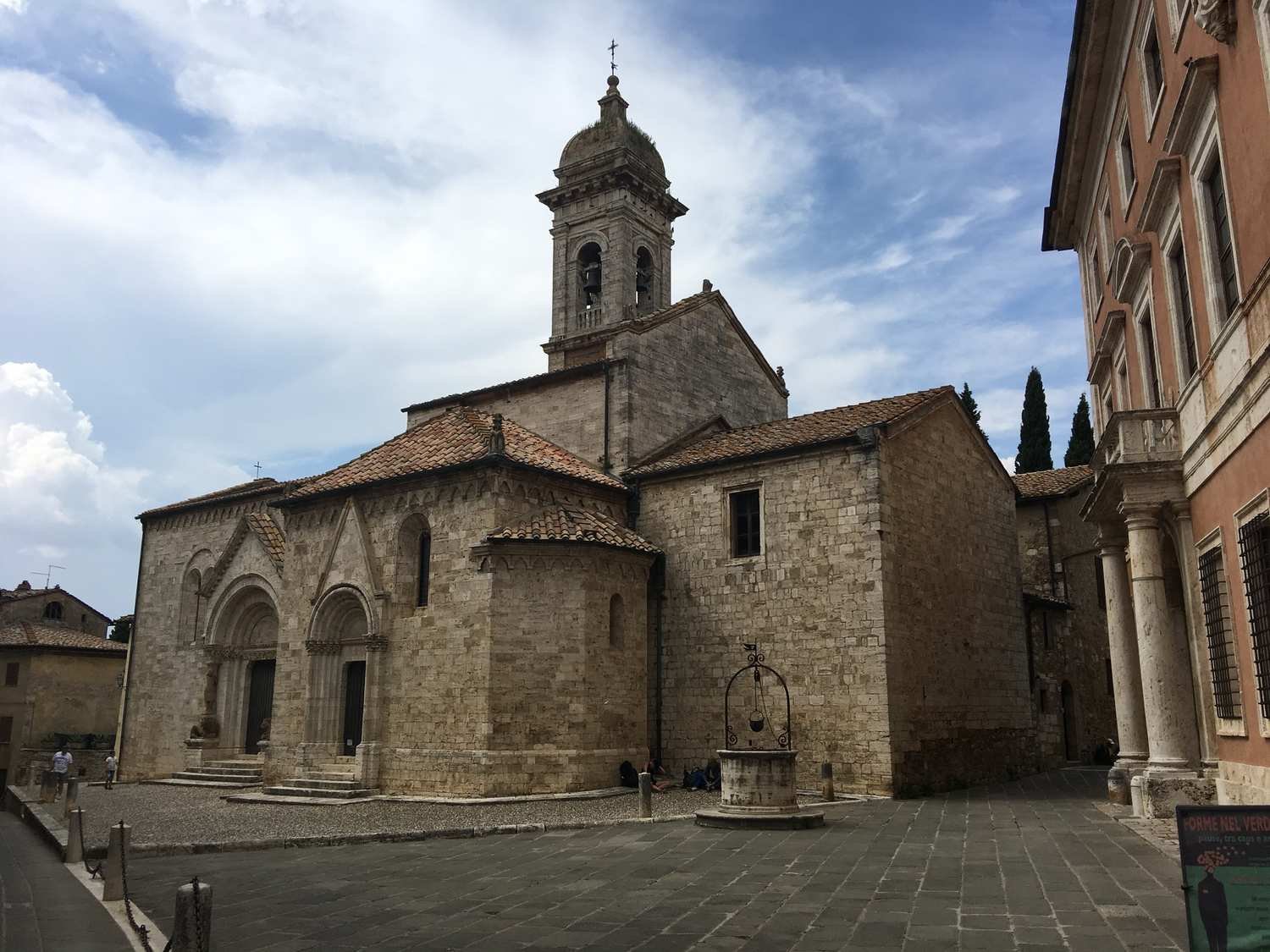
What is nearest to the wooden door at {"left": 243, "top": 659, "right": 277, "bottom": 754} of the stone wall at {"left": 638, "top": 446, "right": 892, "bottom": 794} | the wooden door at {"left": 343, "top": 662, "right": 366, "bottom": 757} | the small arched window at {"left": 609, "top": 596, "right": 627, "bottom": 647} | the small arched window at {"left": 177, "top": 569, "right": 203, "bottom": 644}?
the small arched window at {"left": 177, "top": 569, "right": 203, "bottom": 644}

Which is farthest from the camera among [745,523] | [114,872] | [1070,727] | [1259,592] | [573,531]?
[1070,727]

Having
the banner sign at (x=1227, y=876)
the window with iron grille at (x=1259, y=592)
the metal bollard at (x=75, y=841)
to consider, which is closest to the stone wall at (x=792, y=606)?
the window with iron grille at (x=1259, y=592)

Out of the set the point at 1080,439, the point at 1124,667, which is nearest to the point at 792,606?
the point at 1124,667

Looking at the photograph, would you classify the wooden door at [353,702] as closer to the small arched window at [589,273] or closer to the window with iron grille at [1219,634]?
the small arched window at [589,273]

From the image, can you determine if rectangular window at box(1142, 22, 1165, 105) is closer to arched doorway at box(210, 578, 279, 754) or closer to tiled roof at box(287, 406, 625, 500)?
tiled roof at box(287, 406, 625, 500)

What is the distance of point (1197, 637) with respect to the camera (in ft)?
37.5

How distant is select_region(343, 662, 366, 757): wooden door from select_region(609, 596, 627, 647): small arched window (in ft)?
17.3

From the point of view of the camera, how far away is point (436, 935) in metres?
7.43

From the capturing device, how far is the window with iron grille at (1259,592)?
9148 mm

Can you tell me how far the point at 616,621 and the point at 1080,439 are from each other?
2933 centimetres

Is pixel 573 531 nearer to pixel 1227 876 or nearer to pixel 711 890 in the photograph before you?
pixel 711 890

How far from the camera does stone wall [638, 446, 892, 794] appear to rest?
18.1 metres

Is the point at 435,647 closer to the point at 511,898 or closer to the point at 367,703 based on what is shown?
the point at 367,703

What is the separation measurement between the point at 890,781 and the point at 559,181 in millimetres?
21393
